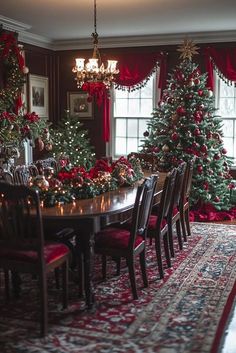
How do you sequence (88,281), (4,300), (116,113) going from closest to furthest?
(88,281)
(4,300)
(116,113)

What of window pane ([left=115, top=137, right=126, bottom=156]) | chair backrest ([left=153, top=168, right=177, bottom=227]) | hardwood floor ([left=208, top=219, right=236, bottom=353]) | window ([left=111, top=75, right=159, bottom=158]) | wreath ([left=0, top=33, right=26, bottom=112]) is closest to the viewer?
hardwood floor ([left=208, top=219, right=236, bottom=353])

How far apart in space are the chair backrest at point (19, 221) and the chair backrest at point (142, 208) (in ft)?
2.56

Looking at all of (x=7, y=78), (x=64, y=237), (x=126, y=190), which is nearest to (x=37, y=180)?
(x=64, y=237)

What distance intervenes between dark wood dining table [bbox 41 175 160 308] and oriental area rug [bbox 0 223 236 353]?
260 mm

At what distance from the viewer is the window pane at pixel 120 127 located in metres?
8.10

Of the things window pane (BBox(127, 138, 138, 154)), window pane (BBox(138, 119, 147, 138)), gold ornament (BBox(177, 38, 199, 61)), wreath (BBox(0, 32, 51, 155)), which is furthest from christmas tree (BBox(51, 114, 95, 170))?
gold ornament (BBox(177, 38, 199, 61))

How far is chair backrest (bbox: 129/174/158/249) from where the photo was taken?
3.39 metres

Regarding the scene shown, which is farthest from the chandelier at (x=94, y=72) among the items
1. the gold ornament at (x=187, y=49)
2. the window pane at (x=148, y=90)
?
the window pane at (x=148, y=90)

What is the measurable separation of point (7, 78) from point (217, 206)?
11.6 feet

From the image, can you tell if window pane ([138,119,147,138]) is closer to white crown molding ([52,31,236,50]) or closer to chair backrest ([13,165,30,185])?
white crown molding ([52,31,236,50])

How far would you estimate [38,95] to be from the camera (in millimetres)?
7777

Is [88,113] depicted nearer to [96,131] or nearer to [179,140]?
[96,131]

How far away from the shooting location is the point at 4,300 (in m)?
3.55

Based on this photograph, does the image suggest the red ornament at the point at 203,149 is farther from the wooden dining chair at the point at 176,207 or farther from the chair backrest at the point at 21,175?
the chair backrest at the point at 21,175
